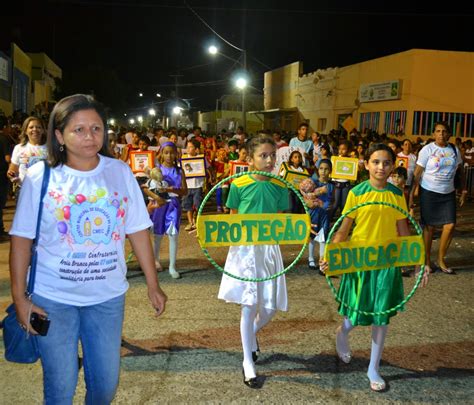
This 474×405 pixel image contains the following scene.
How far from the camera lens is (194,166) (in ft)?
37.4

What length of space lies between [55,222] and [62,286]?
1.07 feet

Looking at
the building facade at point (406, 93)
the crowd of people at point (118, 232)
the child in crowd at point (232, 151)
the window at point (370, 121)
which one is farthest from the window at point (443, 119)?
the crowd of people at point (118, 232)

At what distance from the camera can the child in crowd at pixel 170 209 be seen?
7.17m

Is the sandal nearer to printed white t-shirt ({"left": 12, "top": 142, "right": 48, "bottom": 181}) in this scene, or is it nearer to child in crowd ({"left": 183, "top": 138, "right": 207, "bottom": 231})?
printed white t-shirt ({"left": 12, "top": 142, "right": 48, "bottom": 181})

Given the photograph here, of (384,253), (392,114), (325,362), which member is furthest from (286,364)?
(392,114)

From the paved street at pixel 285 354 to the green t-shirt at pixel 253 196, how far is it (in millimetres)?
1342

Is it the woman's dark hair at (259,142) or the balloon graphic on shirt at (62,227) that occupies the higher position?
the woman's dark hair at (259,142)

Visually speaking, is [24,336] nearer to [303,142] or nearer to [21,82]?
[303,142]

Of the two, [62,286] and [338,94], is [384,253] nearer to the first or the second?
[62,286]

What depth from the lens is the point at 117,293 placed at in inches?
110

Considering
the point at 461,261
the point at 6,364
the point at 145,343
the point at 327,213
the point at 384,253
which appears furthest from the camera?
the point at 461,261

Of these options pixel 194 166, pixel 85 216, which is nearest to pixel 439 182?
pixel 194 166

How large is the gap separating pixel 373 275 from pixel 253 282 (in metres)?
0.96

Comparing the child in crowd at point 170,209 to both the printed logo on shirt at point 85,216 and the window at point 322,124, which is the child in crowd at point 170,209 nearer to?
the printed logo on shirt at point 85,216
